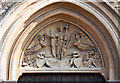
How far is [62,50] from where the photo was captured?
22.9 feet

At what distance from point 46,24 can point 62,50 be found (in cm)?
73

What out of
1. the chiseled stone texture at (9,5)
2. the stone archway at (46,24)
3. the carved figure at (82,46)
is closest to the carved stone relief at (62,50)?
the carved figure at (82,46)

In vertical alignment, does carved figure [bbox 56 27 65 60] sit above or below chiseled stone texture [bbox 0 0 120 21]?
below

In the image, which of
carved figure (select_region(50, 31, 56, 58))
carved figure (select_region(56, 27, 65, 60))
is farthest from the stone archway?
carved figure (select_region(56, 27, 65, 60))

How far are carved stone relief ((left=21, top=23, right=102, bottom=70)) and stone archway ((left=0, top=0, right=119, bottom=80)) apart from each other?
14cm

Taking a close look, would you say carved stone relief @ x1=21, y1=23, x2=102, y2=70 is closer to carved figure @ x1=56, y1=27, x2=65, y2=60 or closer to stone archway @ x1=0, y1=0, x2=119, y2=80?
carved figure @ x1=56, y1=27, x2=65, y2=60

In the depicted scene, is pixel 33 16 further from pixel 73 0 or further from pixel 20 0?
pixel 73 0

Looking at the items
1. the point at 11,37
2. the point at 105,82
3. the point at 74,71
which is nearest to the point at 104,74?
the point at 105,82

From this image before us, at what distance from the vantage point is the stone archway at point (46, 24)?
6547 mm

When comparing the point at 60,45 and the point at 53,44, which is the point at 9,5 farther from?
the point at 60,45

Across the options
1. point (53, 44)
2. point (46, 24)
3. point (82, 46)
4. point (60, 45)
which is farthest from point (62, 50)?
point (46, 24)

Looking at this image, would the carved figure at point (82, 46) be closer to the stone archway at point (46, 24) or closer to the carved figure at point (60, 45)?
the stone archway at point (46, 24)

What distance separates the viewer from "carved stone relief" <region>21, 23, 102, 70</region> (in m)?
6.93

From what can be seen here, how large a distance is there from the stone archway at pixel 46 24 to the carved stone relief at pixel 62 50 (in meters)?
0.14
